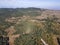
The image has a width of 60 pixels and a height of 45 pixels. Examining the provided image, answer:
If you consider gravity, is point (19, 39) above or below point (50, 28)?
below

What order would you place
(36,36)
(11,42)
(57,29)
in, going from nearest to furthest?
(36,36), (11,42), (57,29)

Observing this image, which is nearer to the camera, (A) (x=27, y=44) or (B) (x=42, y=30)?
(A) (x=27, y=44)

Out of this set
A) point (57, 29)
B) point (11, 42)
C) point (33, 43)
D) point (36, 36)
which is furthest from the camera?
point (57, 29)

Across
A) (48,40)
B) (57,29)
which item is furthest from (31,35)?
(57,29)

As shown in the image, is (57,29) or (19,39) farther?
(57,29)

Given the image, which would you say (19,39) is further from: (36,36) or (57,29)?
(57,29)

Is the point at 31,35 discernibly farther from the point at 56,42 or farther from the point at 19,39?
the point at 56,42

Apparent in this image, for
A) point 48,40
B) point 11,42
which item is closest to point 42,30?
point 48,40

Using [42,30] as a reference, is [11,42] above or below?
below

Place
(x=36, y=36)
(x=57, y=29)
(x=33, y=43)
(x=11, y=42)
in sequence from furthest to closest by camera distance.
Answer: (x=57, y=29)
(x=11, y=42)
(x=36, y=36)
(x=33, y=43)
